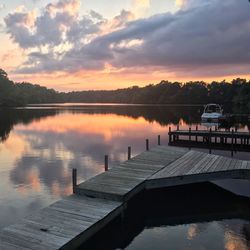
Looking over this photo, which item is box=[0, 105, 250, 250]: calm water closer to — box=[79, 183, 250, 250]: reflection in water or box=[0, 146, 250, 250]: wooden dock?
box=[79, 183, 250, 250]: reflection in water

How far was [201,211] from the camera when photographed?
14.9 metres

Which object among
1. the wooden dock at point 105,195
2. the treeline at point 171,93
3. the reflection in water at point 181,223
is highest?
the treeline at point 171,93

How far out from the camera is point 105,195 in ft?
43.9

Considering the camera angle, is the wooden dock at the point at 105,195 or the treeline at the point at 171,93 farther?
the treeline at the point at 171,93

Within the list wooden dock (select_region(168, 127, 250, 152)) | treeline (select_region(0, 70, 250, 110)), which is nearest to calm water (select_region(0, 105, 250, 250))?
wooden dock (select_region(168, 127, 250, 152))

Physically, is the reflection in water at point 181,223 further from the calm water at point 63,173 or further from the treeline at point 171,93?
the treeline at point 171,93

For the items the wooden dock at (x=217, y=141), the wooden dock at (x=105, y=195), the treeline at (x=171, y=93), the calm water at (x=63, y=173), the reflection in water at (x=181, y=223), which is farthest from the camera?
the treeline at (x=171, y=93)

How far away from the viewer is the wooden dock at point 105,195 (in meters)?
9.72

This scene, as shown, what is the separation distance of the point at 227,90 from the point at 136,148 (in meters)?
120

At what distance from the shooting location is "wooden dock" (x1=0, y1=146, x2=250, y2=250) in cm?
972

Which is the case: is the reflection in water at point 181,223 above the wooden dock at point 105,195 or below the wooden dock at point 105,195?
below

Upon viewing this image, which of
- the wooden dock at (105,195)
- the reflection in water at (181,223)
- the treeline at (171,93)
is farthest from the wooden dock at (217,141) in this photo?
the treeline at (171,93)

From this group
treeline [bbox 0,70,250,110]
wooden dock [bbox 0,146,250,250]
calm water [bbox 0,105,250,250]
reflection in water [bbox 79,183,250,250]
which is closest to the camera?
wooden dock [bbox 0,146,250,250]

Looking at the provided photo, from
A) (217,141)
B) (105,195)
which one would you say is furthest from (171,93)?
(105,195)
